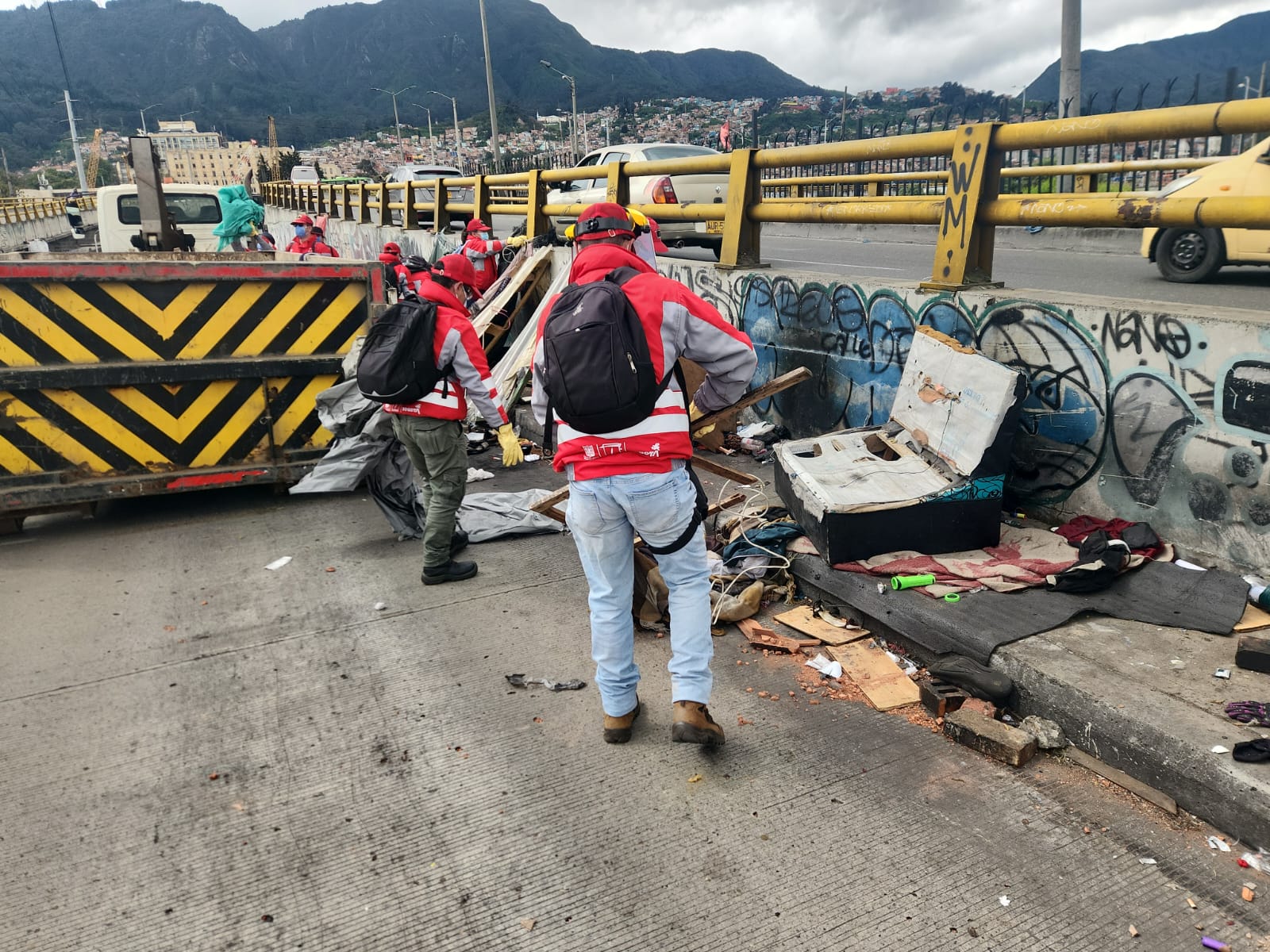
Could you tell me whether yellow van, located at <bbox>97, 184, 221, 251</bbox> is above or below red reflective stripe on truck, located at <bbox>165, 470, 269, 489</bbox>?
above

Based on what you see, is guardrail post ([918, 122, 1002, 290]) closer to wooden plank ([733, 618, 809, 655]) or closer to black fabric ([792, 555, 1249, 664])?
black fabric ([792, 555, 1249, 664])

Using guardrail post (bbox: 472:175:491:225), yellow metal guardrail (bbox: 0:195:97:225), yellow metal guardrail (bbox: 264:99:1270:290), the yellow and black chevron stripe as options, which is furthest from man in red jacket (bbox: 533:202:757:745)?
yellow metal guardrail (bbox: 0:195:97:225)

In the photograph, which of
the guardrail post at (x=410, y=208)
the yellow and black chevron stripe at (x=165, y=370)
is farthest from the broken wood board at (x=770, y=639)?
the guardrail post at (x=410, y=208)

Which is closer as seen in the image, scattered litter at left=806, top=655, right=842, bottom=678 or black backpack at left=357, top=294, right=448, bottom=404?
scattered litter at left=806, top=655, right=842, bottom=678

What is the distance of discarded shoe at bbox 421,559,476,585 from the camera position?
4723 millimetres

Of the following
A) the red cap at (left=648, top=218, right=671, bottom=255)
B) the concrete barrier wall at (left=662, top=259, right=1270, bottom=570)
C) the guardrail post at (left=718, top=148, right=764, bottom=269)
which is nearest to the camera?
the concrete barrier wall at (left=662, top=259, right=1270, bottom=570)

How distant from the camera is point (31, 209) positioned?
46.2m

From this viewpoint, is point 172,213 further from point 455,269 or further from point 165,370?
point 455,269

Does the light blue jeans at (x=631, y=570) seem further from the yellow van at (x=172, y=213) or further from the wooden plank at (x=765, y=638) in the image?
the yellow van at (x=172, y=213)

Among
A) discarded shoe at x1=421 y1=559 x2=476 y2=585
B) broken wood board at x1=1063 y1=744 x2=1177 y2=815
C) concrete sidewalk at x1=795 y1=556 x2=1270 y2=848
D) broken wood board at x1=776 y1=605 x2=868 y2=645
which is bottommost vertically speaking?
discarded shoe at x1=421 y1=559 x2=476 y2=585

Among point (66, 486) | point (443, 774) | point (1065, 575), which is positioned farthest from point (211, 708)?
point (1065, 575)

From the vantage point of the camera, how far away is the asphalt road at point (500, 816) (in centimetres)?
229

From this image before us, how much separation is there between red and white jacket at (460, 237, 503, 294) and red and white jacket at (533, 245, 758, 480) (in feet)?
22.8

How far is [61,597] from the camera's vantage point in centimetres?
464
